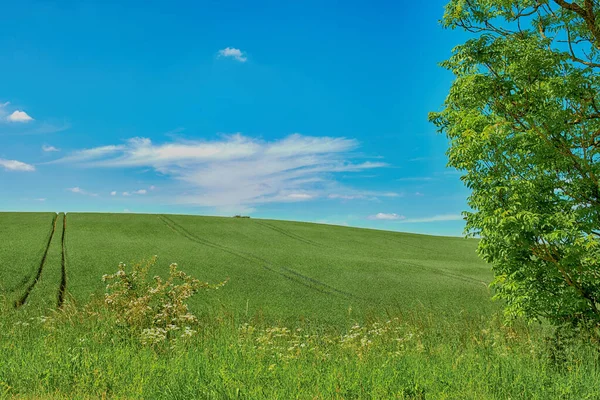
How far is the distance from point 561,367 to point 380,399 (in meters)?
3.70

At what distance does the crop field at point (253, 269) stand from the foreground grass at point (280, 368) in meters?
1.62

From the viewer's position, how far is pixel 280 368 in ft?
21.5

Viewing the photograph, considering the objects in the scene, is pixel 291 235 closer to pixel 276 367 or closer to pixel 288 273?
pixel 288 273

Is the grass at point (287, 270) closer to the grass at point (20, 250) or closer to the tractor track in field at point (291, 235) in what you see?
the tractor track in field at point (291, 235)

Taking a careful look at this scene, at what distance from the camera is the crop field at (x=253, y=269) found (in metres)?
14.9

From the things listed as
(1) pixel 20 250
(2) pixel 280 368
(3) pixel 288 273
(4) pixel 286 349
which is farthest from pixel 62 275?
(2) pixel 280 368

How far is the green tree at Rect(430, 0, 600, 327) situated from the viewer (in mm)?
8148

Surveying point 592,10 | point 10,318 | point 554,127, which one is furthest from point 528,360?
point 10,318

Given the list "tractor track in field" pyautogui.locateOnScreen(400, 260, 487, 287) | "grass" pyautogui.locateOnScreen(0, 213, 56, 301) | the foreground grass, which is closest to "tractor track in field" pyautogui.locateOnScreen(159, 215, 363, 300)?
"tractor track in field" pyautogui.locateOnScreen(400, 260, 487, 287)

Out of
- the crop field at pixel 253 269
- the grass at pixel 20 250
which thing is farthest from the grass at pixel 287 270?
the grass at pixel 20 250

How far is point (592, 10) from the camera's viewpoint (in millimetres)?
9242

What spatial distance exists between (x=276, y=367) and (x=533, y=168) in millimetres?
6378

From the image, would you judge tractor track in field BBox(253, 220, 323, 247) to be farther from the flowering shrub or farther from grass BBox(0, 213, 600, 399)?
the flowering shrub

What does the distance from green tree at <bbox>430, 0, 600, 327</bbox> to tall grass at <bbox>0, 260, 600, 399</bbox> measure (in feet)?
3.67
